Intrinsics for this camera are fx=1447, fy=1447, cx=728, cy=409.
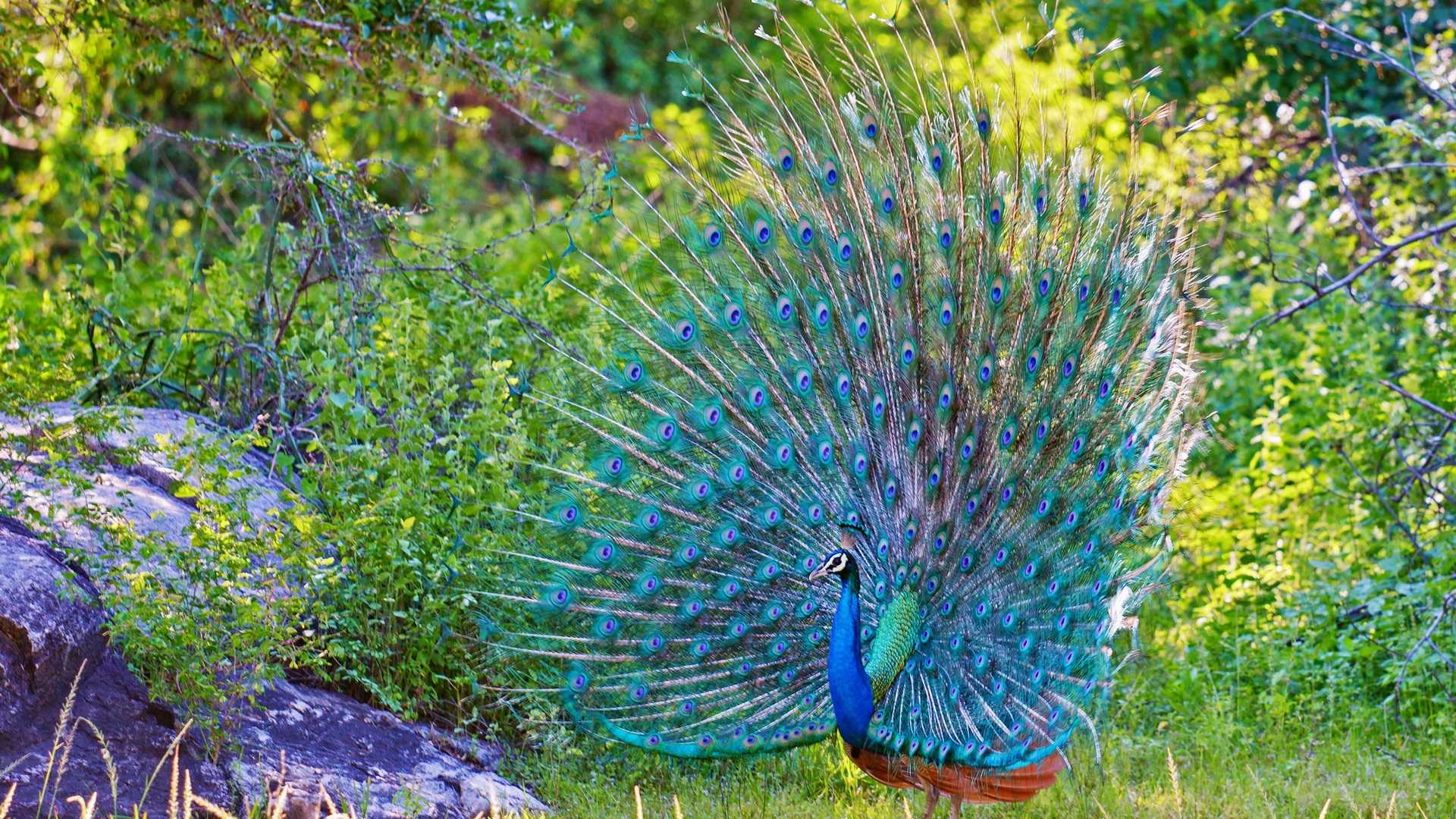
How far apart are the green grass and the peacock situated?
0.39 metres

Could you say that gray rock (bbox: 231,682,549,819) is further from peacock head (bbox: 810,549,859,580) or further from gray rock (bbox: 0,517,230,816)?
peacock head (bbox: 810,549,859,580)

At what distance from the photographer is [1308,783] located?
17.0ft

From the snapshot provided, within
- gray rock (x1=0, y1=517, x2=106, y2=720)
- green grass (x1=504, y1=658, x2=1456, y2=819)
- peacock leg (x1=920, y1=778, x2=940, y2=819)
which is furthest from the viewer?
green grass (x1=504, y1=658, x2=1456, y2=819)

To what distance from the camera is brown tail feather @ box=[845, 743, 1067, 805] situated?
445cm

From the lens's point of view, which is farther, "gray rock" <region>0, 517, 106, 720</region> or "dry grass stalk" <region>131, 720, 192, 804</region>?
"gray rock" <region>0, 517, 106, 720</region>

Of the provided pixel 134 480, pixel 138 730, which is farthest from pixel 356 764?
pixel 134 480

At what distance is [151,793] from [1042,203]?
338 centimetres

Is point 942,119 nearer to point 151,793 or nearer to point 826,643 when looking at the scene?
point 826,643

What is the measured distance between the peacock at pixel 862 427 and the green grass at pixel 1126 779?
0.39 meters

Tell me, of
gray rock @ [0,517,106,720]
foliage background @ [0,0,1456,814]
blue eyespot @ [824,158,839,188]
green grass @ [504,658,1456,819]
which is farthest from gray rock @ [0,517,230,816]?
blue eyespot @ [824,158,839,188]

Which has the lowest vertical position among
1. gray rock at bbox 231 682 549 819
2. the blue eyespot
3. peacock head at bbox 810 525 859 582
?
gray rock at bbox 231 682 549 819

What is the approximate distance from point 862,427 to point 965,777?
1.20 meters

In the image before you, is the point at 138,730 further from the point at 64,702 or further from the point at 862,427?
the point at 862,427

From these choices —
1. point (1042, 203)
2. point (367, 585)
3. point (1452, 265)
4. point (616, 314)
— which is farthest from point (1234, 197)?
point (367, 585)
